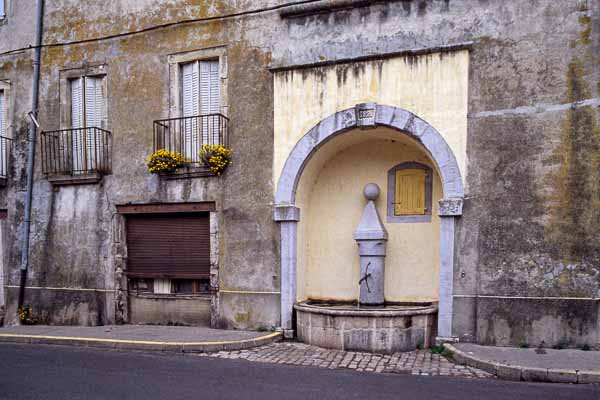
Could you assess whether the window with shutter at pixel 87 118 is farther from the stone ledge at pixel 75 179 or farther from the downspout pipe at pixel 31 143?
the downspout pipe at pixel 31 143

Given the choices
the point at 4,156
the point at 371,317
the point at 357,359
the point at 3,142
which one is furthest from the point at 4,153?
the point at 357,359

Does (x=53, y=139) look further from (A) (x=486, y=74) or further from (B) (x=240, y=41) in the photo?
(A) (x=486, y=74)

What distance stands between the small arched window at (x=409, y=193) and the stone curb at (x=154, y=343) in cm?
306

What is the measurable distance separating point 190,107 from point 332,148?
2976mm

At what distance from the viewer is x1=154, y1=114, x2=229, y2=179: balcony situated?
1029 cm

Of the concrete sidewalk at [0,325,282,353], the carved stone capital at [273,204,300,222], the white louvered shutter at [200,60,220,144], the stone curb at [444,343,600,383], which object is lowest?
the concrete sidewalk at [0,325,282,353]

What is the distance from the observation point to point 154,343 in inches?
351

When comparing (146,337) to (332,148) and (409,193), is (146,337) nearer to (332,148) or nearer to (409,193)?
(332,148)

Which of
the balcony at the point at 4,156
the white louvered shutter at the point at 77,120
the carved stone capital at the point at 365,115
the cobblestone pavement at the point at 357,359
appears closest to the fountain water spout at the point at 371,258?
the cobblestone pavement at the point at 357,359

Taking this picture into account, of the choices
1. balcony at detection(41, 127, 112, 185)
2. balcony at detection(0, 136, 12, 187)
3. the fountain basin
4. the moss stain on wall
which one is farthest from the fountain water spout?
balcony at detection(0, 136, 12, 187)

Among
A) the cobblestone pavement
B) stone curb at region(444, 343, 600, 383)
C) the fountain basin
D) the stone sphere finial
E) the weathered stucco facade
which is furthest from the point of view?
the stone sphere finial

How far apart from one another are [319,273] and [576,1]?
616cm

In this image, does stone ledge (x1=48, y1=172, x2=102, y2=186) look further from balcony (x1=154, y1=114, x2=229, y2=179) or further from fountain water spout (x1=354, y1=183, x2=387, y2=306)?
fountain water spout (x1=354, y1=183, x2=387, y2=306)

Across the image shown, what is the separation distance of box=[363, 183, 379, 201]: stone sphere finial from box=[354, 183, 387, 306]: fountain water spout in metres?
0.36
